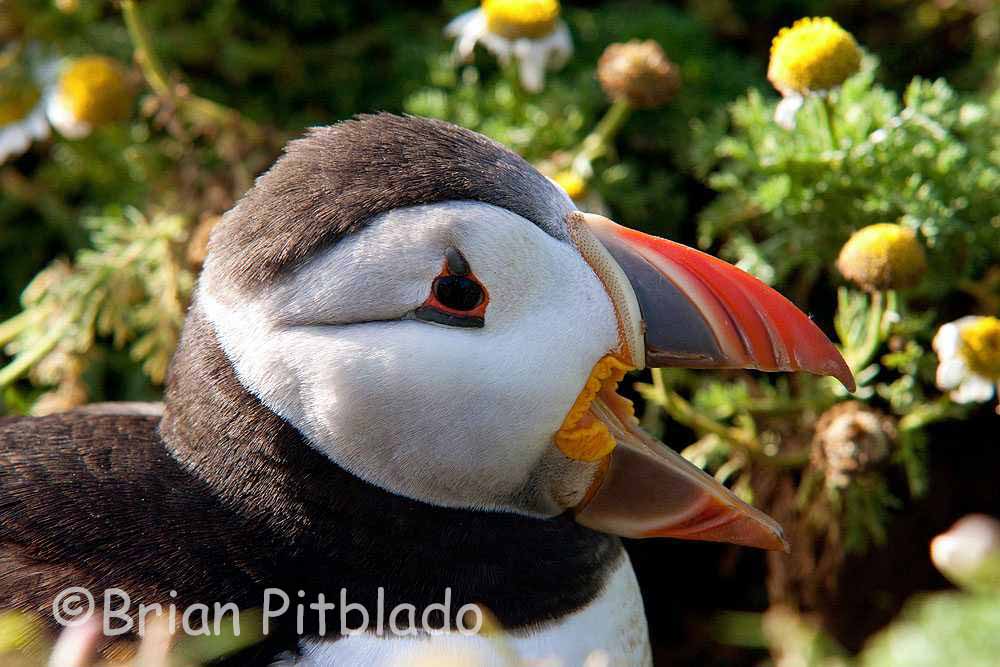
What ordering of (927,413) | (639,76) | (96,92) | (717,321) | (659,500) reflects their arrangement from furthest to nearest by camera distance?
(96,92), (639,76), (927,413), (659,500), (717,321)

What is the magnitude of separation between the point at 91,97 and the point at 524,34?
1236mm

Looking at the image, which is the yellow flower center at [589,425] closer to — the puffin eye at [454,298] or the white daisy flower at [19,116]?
the puffin eye at [454,298]

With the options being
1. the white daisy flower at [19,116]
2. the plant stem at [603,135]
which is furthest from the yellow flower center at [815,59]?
the white daisy flower at [19,116]

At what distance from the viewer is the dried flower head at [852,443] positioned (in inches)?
105

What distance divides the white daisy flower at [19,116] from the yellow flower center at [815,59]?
2.20m

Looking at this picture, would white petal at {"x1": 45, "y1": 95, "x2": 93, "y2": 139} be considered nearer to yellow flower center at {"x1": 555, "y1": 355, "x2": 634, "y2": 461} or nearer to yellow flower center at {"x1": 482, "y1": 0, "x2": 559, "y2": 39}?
yellow flower center at {"x1": 482, "y1": 0, "x2": 559, "y2": 39}

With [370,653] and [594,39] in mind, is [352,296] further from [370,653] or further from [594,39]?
[594,39]

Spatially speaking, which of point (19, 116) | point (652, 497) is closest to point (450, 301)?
point (652, 497)

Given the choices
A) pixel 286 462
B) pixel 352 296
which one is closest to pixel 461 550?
pixel 286 462

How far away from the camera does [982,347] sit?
2.49 m

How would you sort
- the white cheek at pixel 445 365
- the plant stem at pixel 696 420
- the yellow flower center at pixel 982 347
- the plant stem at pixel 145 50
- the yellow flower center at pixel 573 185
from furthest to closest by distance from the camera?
the plant stem at pixel 145 50
the yellow flower center at pixel 573 185
the plant stem at pixel 696 420
the yellow flower center at pixel 982 347
the white cheek at pixel 445 365

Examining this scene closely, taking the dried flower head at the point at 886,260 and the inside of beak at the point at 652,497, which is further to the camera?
the dried flower head at the point at 886,260

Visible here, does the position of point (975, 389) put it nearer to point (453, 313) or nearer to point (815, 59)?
point (815, 59)

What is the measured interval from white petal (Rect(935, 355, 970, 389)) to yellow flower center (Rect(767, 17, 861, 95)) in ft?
2.19
